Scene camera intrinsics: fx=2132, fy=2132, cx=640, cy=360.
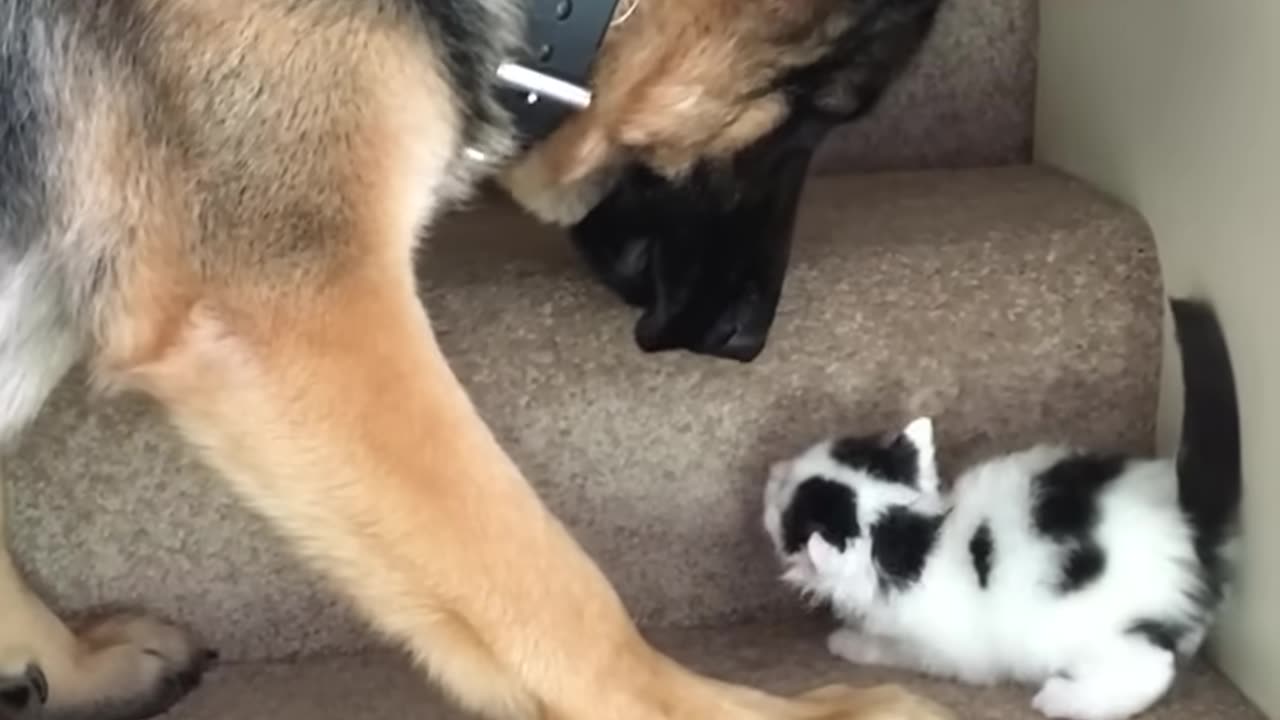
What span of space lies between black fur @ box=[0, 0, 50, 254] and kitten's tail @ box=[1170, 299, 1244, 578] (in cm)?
82

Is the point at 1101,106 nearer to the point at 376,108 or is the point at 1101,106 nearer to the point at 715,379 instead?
the point at 715,379

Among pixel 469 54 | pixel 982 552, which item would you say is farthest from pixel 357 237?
pixel 982 552

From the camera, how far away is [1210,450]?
154 cm

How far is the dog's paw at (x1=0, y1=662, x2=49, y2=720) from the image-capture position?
1582 mm

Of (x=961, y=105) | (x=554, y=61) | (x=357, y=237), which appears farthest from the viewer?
(x=961, y=105)

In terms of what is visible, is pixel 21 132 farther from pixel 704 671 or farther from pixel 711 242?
pixel 704 671

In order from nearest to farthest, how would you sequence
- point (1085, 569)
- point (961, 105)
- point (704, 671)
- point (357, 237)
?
1. point (357, 237)
2. point (1085, 569)
3. point (704, 671)
4. point (961, 105)

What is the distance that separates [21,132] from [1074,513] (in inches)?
30.3

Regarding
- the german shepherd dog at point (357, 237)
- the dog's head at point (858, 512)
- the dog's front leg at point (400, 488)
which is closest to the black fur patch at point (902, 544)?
the dog's head at point (858, 512)

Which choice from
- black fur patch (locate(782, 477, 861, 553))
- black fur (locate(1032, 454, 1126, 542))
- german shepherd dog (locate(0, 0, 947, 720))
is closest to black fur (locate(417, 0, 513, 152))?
german shepherd dog (locate(0, 0, 947, 720))

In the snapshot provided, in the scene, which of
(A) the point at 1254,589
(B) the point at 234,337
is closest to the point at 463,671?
(B) the point at 234,337

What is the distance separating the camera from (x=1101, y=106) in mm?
1814

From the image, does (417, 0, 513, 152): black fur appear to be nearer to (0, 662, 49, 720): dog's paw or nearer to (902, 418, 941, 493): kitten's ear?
(902, 418, 941, 493): kitten's ear

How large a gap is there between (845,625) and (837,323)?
24cm
